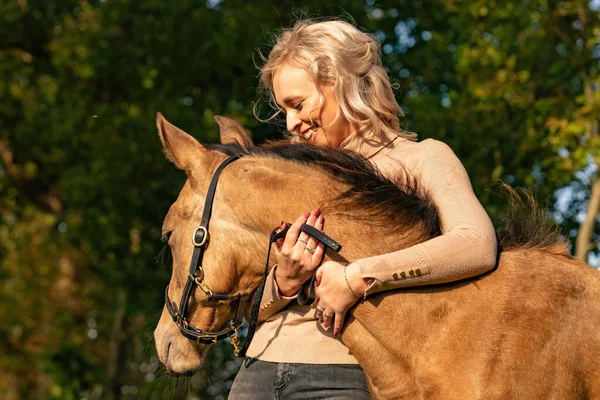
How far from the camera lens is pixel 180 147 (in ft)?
11.8

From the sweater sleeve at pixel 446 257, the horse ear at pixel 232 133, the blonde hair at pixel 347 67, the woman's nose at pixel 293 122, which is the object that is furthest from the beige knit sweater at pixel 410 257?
the horse ear at pixel 232 133

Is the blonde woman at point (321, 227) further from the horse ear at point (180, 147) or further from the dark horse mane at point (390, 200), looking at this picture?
the horse ear at point (180, 147)

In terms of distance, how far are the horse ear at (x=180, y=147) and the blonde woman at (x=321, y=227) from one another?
1.30 feet

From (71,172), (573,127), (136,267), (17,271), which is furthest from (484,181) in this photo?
(17,271)

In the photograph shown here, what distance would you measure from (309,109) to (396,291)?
2.75 ft

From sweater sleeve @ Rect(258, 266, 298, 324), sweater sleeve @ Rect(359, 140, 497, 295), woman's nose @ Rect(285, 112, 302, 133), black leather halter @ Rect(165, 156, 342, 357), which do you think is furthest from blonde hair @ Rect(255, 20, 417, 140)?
sweater sleeve @ Rect(258, 266, 298, 324)

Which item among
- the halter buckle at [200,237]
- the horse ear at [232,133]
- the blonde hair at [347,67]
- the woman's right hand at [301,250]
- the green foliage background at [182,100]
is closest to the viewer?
the woman's right hand at [301,250]

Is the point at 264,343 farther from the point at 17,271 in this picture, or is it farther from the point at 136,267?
the point at 17,271

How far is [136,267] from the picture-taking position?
12.4m

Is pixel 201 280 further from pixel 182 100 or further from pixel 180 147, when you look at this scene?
pixel 182 100

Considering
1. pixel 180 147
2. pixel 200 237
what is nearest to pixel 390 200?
pixel 200 237

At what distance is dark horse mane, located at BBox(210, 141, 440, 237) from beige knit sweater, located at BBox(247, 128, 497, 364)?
0.18ft

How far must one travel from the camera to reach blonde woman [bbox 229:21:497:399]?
3143 millimetres

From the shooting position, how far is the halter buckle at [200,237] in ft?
11.2
